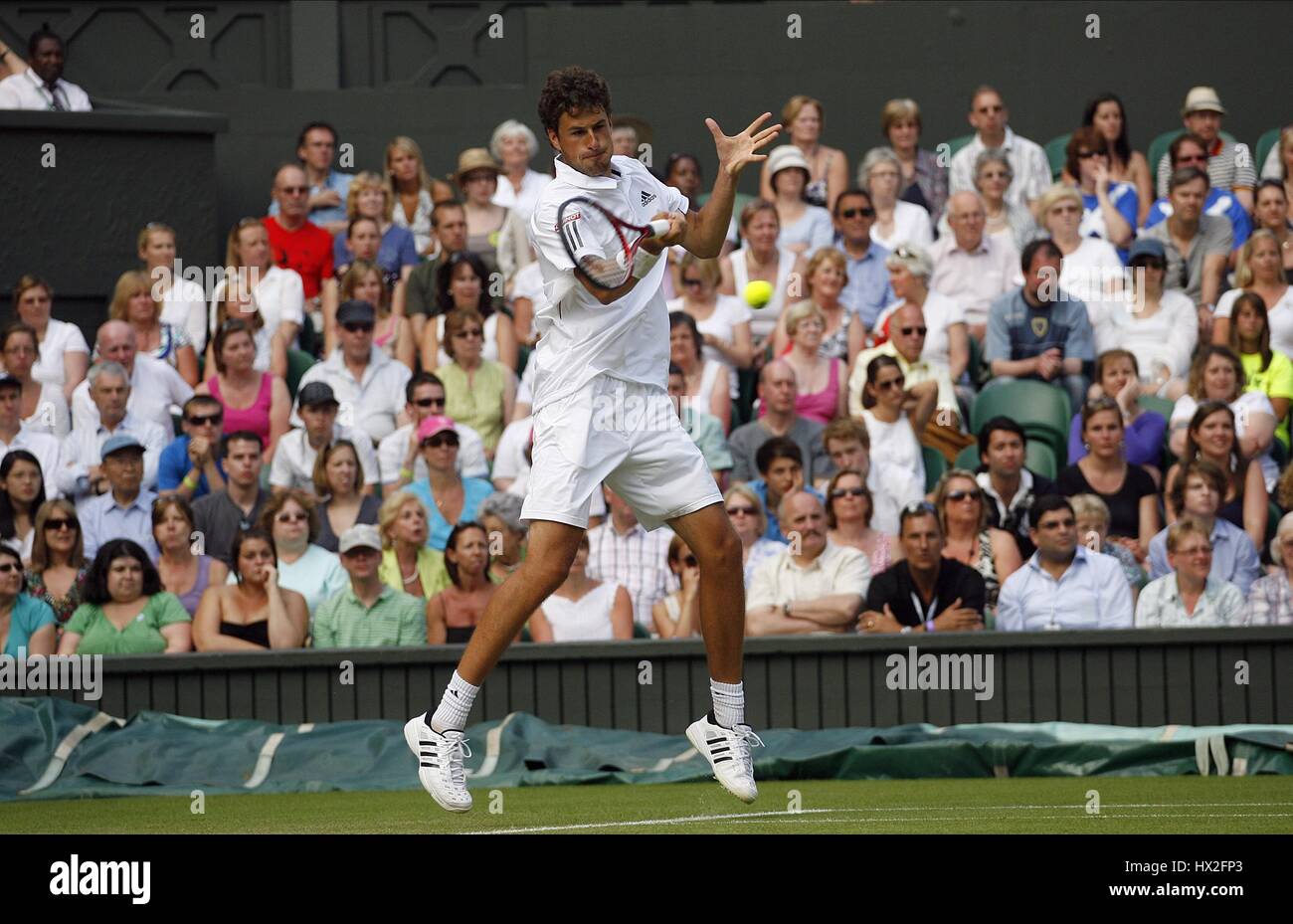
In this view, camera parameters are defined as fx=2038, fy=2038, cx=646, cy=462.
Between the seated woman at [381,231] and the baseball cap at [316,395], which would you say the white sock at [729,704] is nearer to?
the baseball cap at [316,395]

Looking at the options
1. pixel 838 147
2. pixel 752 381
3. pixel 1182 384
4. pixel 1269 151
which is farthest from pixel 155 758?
pixel 1269 151

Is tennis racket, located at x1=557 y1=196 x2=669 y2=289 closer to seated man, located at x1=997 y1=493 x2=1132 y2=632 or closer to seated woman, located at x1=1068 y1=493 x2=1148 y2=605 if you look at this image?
seated man, located at x1=997 y1=493 x2=1132 y2=632

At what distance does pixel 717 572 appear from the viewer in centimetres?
636

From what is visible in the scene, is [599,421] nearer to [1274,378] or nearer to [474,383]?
[474,383]

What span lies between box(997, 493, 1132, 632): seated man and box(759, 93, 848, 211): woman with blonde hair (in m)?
4.23

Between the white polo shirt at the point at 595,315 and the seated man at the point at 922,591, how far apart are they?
434 centimetres

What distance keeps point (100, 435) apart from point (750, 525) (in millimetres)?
4043

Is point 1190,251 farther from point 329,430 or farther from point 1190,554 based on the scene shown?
point 329,430

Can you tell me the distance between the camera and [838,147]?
52.8ft

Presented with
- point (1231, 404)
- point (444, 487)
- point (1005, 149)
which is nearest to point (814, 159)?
point (1005, 149)

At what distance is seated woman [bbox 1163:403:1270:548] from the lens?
36.7 ft

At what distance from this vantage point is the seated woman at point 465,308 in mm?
12852

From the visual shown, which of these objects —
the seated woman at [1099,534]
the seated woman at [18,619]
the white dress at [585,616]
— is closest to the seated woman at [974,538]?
the seated woman at [1099,534]

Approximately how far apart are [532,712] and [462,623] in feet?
2.18
